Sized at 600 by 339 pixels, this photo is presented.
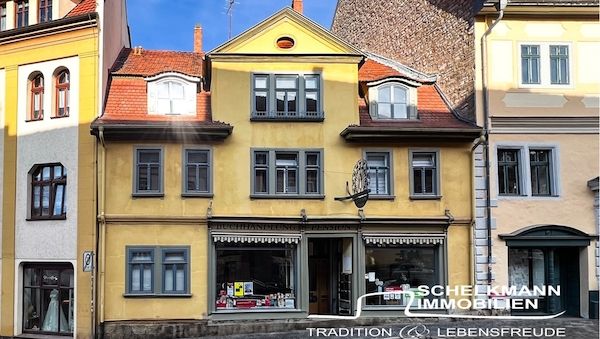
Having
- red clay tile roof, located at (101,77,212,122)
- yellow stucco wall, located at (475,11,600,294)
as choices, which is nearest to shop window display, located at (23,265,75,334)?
red clay tile roof, located at (101,77,212,122)

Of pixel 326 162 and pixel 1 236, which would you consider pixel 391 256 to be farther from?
pixel 1 236

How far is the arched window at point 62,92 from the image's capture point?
71.1 feet

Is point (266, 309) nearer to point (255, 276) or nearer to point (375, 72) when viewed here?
point (255, 276)

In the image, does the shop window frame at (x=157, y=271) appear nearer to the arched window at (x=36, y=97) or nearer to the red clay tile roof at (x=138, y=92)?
the red clay tile roof at (x=138, y=92)

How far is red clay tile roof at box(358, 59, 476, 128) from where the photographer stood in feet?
73.1

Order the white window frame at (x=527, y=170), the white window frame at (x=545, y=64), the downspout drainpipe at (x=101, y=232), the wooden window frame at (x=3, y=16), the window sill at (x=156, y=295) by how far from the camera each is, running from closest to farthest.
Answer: the downspout drainpipe at (x=101, y=232), the window sill at (x=156, y=295), the white window frame at (x=527, y=170), the white window frame at (x=545, y=64), the wooden window frame at (x=3, y=16)

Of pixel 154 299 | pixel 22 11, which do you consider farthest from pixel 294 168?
pixel 22 11

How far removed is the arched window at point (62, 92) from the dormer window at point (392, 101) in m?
9.50

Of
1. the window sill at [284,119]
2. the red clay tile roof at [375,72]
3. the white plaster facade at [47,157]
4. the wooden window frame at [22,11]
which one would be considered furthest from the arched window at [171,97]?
the red clay tile roof at [375,72]

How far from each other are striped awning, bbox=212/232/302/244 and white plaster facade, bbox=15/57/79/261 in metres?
4.32

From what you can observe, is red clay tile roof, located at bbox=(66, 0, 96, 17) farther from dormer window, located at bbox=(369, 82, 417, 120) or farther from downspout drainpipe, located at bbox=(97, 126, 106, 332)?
dormer window, located at bbox=(369, 82, 417, 120)

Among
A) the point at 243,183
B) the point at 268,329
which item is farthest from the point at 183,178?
the point at 268,329

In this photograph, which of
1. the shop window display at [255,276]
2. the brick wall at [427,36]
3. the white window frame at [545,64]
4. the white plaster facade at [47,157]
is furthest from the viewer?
the brick wall at [427,36]

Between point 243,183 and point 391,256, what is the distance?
5.22m
